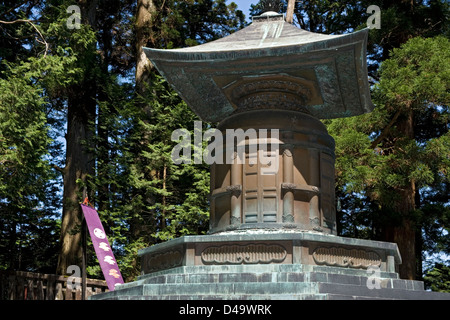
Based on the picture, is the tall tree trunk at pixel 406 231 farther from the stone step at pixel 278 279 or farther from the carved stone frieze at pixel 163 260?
the carved stone frieze at pixel 163 260

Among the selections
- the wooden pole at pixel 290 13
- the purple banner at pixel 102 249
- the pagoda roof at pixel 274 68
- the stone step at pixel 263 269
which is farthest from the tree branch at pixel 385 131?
the stone step at pixel 263 269

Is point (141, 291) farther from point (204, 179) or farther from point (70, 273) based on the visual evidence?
A: point (70, 273)

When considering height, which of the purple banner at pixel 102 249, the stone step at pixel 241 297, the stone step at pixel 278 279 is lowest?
the stone step at pixel 241 297

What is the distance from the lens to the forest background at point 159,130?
1453cm

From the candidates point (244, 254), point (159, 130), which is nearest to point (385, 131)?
point (159, 130)

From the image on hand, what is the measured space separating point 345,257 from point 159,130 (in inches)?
383

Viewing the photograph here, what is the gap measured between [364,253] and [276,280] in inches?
67.2

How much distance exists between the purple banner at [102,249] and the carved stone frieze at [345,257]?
20.8ft

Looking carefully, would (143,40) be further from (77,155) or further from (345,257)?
(345,257)

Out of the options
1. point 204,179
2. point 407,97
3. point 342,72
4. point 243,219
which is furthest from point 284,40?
point 204,179

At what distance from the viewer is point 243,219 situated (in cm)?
927

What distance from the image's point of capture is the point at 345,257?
324 inches

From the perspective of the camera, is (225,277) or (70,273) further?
(70,273)

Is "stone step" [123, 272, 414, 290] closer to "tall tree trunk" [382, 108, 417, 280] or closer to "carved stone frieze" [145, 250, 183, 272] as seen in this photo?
"carved stone frieze" [145, 250, 183, 272]
